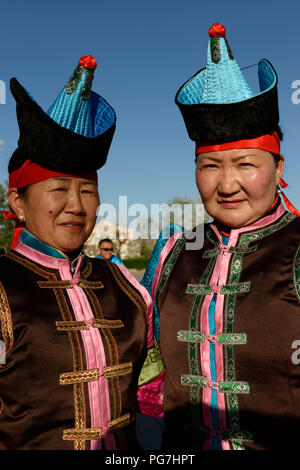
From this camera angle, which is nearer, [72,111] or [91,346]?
[91,346]

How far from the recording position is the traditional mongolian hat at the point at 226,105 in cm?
266

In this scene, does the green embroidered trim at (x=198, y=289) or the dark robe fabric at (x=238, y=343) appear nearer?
the dark robe fabric at (x=238, y=343)

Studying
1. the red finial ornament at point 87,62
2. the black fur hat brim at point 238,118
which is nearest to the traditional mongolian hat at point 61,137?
the red finial ornament at point 87,62

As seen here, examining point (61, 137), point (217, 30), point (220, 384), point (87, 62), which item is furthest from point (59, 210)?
point (217, 30)

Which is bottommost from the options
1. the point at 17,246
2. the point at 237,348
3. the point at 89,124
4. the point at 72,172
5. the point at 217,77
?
the point at 237,348

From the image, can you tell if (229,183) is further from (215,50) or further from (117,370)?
(117,370)

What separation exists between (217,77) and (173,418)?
2.21 meters

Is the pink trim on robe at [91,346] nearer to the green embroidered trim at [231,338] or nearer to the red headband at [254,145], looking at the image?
the green embroidered trim at [231,338]

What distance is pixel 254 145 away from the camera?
2.66m

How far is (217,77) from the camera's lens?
9.42 ft

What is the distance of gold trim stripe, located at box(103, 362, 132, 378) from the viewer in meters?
2.54

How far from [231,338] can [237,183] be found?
922mm
